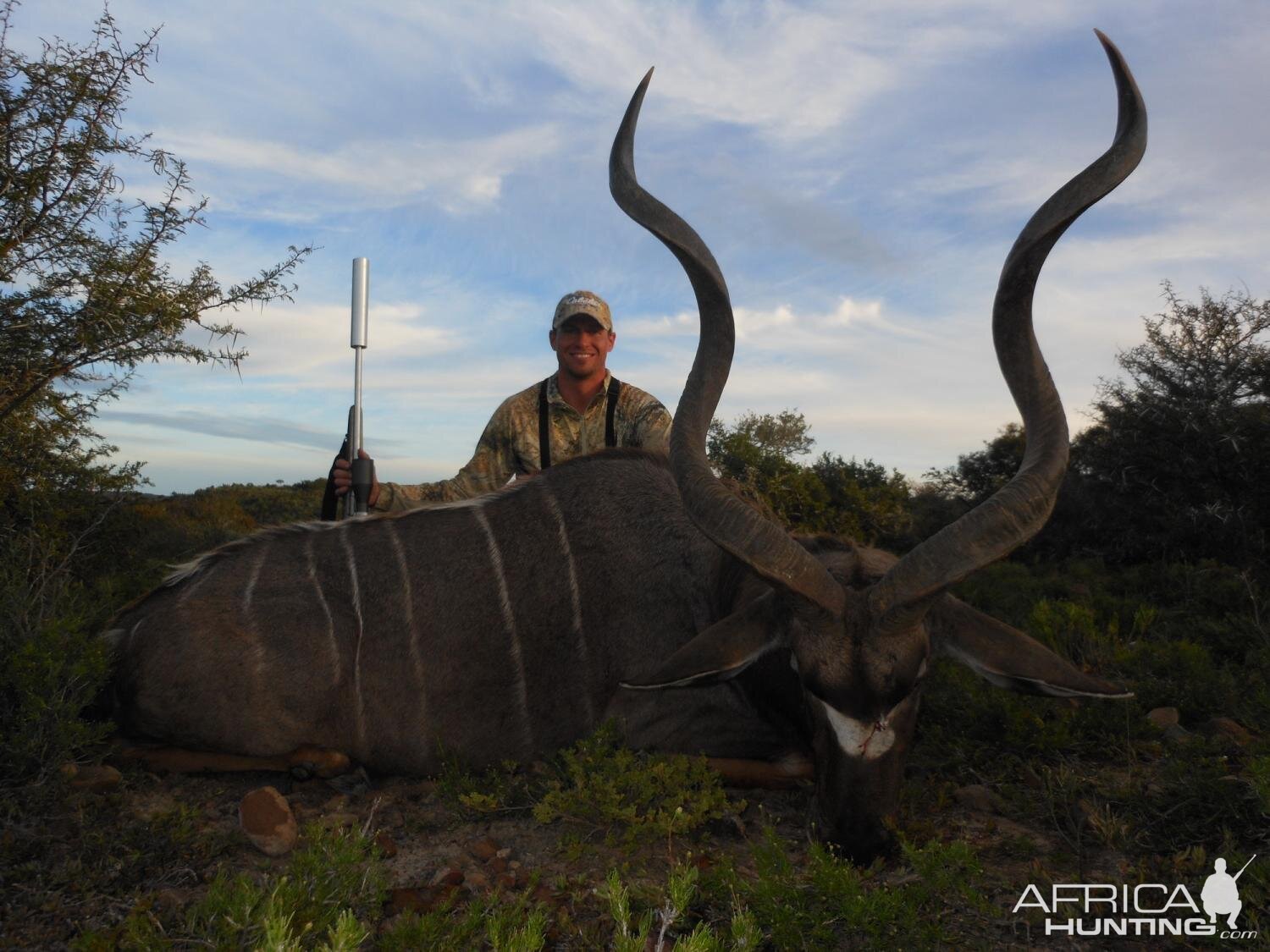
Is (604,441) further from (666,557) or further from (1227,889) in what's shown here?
(1227,889)

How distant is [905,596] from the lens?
8.54ft

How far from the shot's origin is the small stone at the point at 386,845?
2693 mm

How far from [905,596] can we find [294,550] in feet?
8.21

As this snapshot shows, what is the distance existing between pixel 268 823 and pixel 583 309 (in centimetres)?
355

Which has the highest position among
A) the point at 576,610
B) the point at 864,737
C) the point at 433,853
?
the point at 576,610

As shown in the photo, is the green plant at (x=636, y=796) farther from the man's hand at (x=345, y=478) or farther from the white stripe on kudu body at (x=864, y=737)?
the man's hand at (x=345, y=478)

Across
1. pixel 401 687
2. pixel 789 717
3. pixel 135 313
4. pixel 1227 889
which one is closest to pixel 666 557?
pixel 789 717

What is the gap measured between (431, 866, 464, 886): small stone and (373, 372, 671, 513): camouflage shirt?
2.98 m

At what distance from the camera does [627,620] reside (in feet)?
11.8

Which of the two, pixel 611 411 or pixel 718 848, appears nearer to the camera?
pixel 718 848

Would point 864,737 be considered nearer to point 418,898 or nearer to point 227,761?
point 418,898

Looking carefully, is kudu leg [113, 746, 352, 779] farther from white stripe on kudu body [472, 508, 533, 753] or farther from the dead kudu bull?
white stripe on kudu body [472, 508, 533, 753]

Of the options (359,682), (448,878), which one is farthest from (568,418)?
(448,878)

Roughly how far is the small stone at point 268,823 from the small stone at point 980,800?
7.02ft
